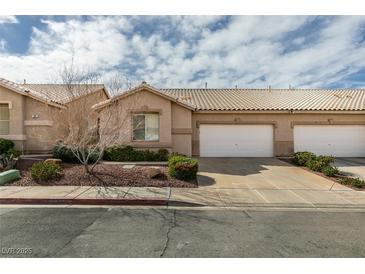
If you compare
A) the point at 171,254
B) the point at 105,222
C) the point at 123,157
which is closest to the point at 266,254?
the point at 171,254

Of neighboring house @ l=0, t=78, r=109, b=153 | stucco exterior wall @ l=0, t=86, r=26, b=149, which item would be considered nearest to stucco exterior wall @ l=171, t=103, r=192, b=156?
neighboring house @ l=0, t=78, r=109, b=153

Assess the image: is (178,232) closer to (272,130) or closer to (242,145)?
(242,145)

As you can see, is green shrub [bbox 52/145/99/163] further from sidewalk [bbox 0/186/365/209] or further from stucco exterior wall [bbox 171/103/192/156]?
stucco exterior wall [bbox 171/103/192/156]

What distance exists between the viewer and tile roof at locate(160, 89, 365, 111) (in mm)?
17000

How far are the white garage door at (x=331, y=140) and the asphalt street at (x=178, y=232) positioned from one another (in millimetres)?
11111

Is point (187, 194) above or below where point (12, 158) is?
below

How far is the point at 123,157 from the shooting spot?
1358cm

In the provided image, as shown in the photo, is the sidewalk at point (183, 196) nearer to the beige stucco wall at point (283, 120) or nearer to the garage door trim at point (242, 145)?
the garage door trim at point (242, 145)

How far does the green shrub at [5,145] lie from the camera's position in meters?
13.2

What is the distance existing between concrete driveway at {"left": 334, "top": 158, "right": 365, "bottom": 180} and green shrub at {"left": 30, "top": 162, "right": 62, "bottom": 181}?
1280cm

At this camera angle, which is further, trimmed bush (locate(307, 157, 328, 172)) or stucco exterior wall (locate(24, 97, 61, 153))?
stucco exterior wall (locate(24, 97, 61, 153))

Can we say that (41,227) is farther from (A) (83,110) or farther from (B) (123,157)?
(B) (123,157)

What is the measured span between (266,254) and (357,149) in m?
16.6

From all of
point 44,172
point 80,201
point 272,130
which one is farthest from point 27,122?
point 272,130
